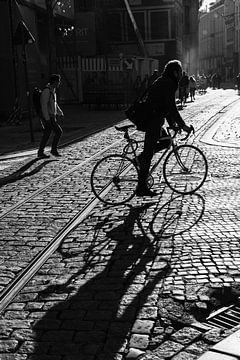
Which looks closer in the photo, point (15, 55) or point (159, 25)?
point (15, 55)

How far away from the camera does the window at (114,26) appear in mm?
54750

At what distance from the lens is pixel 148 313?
166 inches

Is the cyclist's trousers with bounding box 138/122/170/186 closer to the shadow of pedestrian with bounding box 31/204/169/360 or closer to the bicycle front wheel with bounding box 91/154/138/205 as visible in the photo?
the bicycle front wheel with bounding box 91/154/138/205

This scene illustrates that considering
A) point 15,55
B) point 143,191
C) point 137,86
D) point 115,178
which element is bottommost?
point 143,191

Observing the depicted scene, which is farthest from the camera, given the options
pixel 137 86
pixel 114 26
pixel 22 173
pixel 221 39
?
pixel 221 39

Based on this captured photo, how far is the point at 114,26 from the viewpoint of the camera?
54812 mm

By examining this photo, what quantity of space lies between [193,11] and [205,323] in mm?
81638

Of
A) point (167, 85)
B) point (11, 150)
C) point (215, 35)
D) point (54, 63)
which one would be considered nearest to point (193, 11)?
point (215, 35)

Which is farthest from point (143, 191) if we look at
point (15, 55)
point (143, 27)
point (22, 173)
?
point (143, 27)

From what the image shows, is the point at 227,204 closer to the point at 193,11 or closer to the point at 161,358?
the point at 161,358

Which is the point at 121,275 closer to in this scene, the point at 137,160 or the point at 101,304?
the point at 101,304

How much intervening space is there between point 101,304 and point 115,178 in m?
4.10

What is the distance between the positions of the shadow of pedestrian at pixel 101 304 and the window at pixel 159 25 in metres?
50.9

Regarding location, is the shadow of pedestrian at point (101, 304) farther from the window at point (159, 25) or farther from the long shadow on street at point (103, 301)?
the window at point (159, 25)
